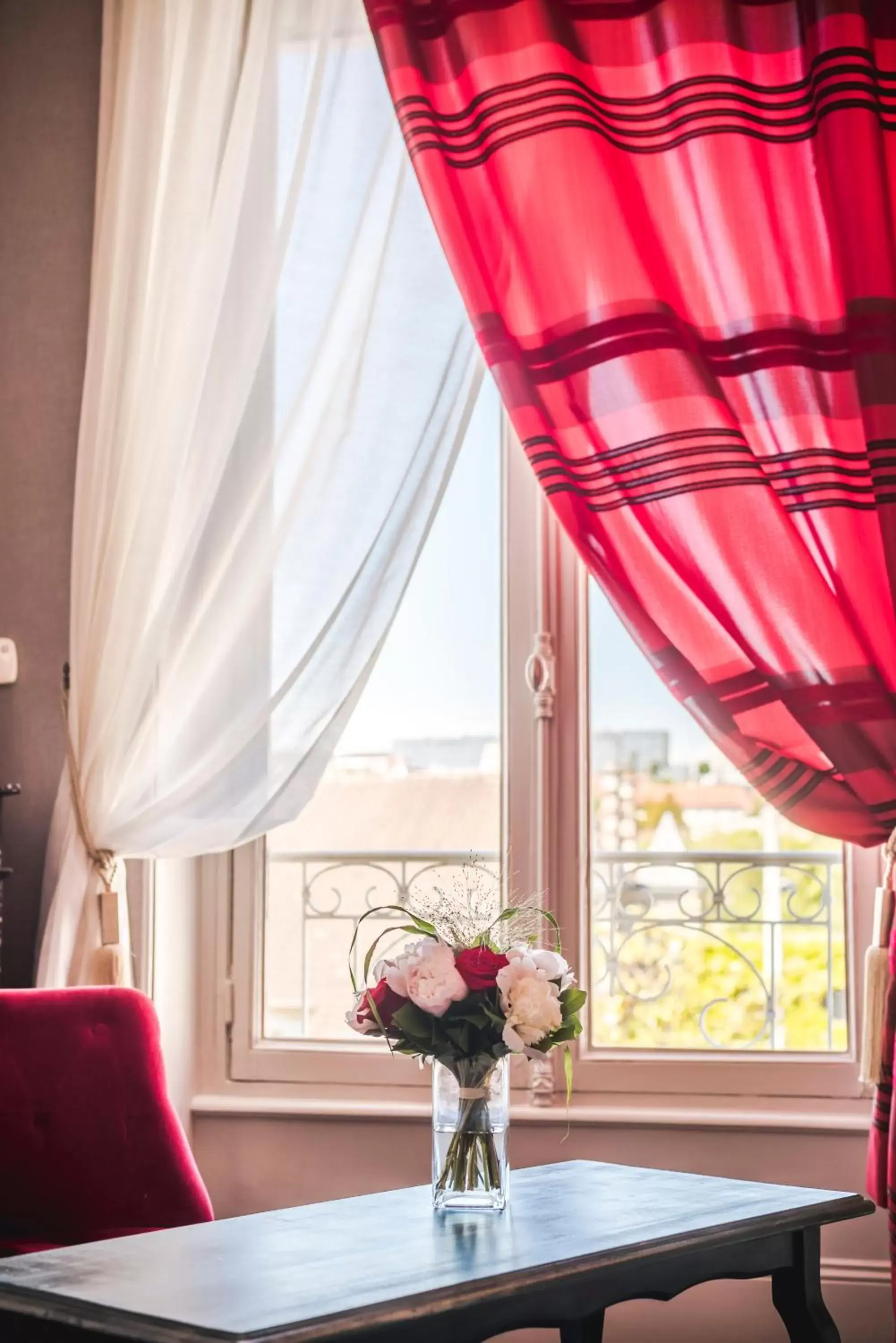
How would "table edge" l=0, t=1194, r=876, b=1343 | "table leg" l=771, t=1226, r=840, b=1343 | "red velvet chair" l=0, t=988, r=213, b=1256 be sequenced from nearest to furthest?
"table edge" l=0, t=1194, r=876, b=1343 → "table leg" l=771, t=1226, r=840, b=1343 → "red velvet chair" l=0, t=988, r=213, b=1256

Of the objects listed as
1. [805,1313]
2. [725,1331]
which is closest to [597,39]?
[805,1313]

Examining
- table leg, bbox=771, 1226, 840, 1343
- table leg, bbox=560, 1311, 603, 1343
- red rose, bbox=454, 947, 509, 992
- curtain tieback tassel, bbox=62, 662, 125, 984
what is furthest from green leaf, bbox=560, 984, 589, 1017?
curtain tieback tassel, bbox=62, 662, 125, 984

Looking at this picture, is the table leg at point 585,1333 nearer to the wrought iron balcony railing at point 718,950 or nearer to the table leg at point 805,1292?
the table leg at point 805,1292

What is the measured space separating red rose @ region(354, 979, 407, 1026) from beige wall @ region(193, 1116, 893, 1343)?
1030 mm

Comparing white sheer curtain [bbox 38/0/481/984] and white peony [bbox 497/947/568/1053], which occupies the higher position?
white sheer curtain [bbox 38/0/481/984]

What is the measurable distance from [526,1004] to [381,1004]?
8.2 inches

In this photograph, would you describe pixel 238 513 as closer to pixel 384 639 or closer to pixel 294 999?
pixel 384 639

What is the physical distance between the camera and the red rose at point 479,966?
6.81 ft

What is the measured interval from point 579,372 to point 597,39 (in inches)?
25.7

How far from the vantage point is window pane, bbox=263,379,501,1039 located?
3.22 m

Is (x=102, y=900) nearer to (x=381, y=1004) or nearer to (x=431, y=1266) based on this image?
(x=381, y=1004)

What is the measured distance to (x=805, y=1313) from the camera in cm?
221

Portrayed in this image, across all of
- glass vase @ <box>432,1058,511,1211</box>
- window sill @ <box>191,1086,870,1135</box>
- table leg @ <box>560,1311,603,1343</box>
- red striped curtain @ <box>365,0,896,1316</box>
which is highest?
red striped curtain @ <box>365,0,896,1316</box>

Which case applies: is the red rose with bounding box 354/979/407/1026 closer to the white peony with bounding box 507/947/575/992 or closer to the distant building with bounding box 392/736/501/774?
the white peony with bounding box 507/947/575/992
